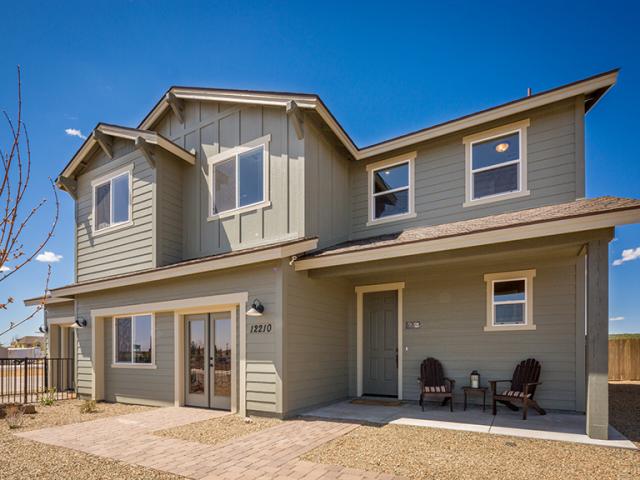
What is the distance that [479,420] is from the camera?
6707 millimetres

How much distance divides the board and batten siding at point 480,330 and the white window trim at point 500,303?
0.08 m

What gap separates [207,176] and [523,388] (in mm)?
8007

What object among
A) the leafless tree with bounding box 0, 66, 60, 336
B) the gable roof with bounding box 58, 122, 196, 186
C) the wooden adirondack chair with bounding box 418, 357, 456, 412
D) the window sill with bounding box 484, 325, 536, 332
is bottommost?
the wooden adirondack chair with bounding box 418, 357, 456, 412

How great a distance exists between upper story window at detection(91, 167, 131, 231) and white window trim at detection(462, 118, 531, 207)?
817 cm

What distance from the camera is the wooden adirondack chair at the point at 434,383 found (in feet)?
24.8

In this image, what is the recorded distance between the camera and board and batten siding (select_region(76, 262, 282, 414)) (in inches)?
280

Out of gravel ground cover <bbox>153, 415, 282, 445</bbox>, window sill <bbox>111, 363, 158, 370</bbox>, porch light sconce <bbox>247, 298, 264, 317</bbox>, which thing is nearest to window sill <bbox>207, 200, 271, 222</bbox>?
porch light sconce <bbox>247, 298, 264, 317</bbox>

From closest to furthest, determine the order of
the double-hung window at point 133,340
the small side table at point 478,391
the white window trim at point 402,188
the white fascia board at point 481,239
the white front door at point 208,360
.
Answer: the white fascia board at point 481,239 < the small side table at point 478,391 < the white front door at point 208,360 < the white window trim at point 402,188 < the double-hung window at point 133,340

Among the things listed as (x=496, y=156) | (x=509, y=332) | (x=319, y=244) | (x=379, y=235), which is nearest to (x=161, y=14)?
(x=319, y=244)

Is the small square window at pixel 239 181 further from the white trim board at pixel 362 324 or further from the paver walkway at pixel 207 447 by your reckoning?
the paver walkway at pixel 207 447

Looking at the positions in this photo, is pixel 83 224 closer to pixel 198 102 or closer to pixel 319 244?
pixel 198 102

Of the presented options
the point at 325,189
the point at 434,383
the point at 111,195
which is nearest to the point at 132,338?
the point at 111,195

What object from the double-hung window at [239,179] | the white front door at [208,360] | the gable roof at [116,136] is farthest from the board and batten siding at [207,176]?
the white front door at [208,360]

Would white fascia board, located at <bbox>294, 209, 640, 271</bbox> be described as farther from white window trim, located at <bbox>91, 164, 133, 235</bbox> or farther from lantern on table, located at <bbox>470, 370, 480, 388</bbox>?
white window trim, located at <bbox>91, 164, 133, 235</bbox>
